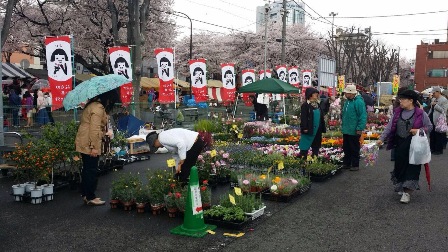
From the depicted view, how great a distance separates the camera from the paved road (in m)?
5.18

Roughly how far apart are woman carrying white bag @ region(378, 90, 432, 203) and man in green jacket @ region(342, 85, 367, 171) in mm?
2025

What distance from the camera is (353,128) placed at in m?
9.65

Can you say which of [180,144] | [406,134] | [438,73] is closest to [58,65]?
[180,144]

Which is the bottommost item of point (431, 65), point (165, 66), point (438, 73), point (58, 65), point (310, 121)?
point (310, 121)

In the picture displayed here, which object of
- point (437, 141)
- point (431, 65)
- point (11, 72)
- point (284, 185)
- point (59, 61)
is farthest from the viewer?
point (431, 65)

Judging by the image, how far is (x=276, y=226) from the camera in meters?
5.93

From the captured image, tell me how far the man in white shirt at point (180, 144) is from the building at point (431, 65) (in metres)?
67.8

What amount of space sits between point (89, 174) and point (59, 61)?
769cm

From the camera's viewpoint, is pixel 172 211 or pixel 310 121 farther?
pixel 310 121

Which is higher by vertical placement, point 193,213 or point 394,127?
point 394,127

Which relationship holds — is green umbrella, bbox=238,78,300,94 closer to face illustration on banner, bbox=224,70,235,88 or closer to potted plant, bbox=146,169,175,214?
face illustration on banner, bbox=224,70,235,88

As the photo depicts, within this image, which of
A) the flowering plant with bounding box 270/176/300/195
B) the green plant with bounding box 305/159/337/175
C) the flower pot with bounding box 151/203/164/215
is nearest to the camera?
the flower pot with bounding box 151/203/164/215

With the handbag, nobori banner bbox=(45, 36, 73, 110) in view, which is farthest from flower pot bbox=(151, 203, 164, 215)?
the handbag

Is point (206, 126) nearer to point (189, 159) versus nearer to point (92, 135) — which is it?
point (189, 159)
